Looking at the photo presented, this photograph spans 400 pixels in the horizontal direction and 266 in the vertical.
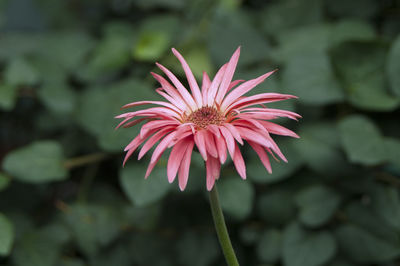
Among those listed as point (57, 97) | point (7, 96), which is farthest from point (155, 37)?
point (7, 96)

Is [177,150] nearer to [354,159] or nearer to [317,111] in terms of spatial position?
[354,159]

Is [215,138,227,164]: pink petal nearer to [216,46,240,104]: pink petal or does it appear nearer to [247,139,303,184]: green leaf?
[216,46,240,104]: pink petal

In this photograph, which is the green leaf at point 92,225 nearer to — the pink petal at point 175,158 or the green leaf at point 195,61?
the green leaf at point 195,61

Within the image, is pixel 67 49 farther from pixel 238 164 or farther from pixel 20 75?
pixel 238 164

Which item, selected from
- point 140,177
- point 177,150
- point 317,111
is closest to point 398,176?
point 317,111

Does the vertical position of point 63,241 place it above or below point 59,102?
below

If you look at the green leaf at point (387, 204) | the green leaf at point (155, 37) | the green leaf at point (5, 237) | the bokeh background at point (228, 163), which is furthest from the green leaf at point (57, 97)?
the green leaf at point (387, 204)

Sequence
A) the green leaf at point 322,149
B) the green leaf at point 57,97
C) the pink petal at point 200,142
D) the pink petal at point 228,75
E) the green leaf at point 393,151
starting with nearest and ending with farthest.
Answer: the pink petal at point 200,142 < the pink petal at point 228,75 < the green leaf at point 393,151 < the green leaf at point 322,149 < the green leaf at point 57,97

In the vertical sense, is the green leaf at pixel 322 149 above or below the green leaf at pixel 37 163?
below
